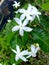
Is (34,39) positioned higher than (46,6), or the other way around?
(46,6)

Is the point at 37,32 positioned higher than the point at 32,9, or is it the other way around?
the point at 32,9

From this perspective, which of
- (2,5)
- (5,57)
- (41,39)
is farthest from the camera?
(2,5)

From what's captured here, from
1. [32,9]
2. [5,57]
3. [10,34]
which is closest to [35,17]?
[32,9]

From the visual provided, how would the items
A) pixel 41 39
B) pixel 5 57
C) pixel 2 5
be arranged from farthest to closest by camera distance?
pixel 2 5 < pixel 5 57 < pixel 41 39

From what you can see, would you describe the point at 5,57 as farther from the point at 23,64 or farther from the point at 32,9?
the point at 32,9

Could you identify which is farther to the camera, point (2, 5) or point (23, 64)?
Result: point (2, 5)

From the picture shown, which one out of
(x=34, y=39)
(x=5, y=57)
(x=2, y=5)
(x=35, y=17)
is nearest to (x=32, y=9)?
(x=35, y=17)

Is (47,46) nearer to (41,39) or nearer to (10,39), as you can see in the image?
(41,39)

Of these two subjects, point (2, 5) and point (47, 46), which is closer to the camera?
point (47, 46)

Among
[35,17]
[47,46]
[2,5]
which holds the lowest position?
[47,46]
